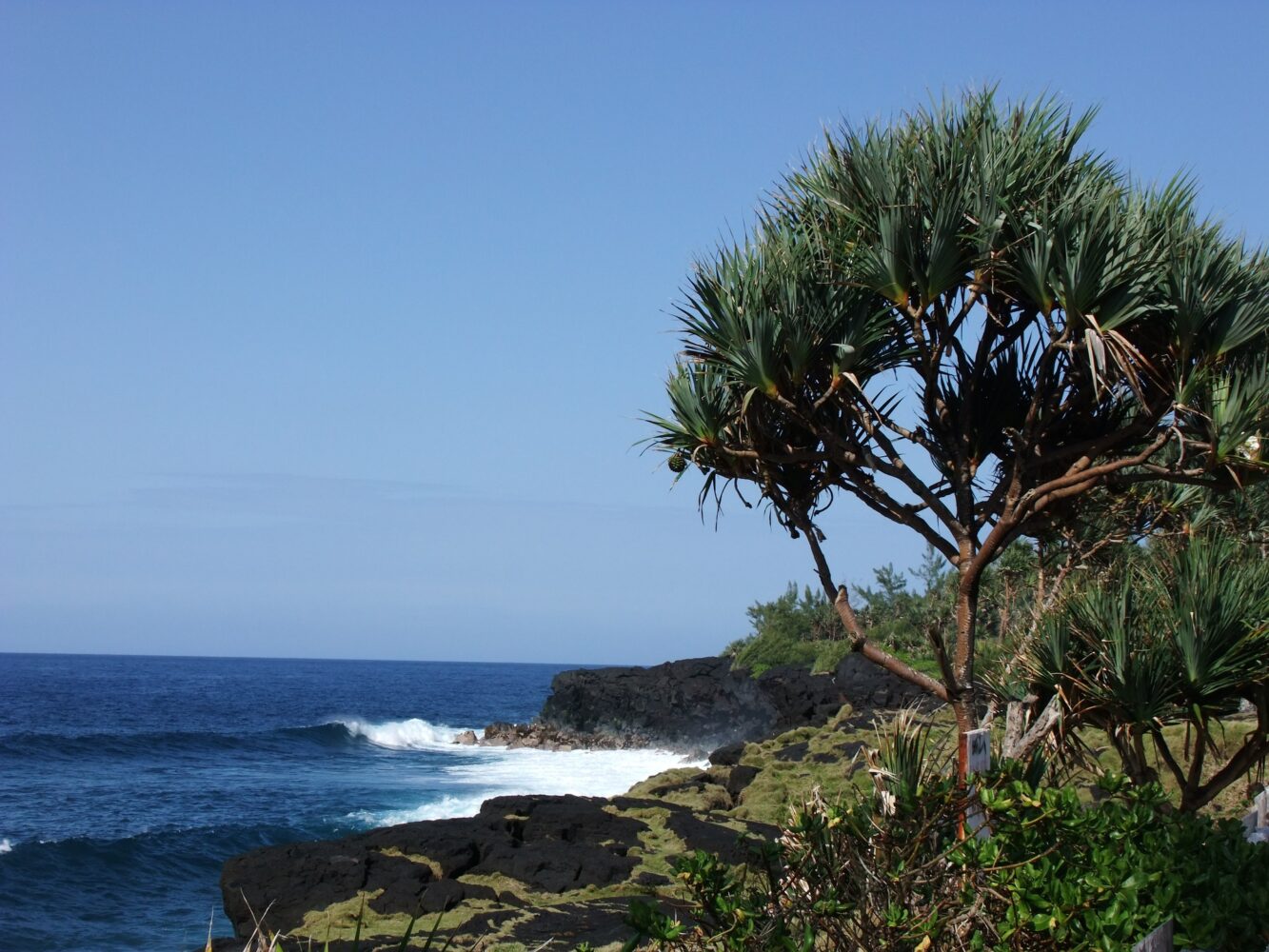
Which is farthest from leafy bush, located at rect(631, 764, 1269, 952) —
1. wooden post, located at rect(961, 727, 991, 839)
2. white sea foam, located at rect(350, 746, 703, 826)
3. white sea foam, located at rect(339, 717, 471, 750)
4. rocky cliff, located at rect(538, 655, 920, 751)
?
white sea foam, located at rect(339, 717, 471, 750)

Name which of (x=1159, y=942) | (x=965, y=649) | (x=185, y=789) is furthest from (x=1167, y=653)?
(x=185, y=789)

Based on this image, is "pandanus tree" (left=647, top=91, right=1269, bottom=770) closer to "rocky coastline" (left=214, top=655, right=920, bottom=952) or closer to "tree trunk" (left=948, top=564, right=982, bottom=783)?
"tree trunk" (left=948, top=564, right=982, bottom=783)

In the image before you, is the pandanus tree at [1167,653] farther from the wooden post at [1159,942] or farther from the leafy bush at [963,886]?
the wooden post at [1159,942]

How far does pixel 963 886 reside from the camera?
489cm

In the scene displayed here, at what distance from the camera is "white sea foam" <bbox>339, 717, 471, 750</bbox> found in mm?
53719

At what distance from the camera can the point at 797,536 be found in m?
8.07

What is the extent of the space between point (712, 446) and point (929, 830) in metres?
3.16

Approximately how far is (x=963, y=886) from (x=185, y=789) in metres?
34.8

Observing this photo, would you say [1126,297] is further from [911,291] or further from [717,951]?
[717,951]

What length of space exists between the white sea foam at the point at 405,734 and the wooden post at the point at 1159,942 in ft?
160

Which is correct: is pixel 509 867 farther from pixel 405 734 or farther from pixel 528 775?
pixel 405 734

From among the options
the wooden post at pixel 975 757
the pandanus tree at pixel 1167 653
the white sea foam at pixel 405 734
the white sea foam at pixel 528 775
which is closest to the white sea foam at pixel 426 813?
the white sea foam at pixel 528 775

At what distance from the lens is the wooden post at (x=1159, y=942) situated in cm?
397

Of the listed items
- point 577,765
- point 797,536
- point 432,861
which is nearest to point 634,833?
point 432,861
